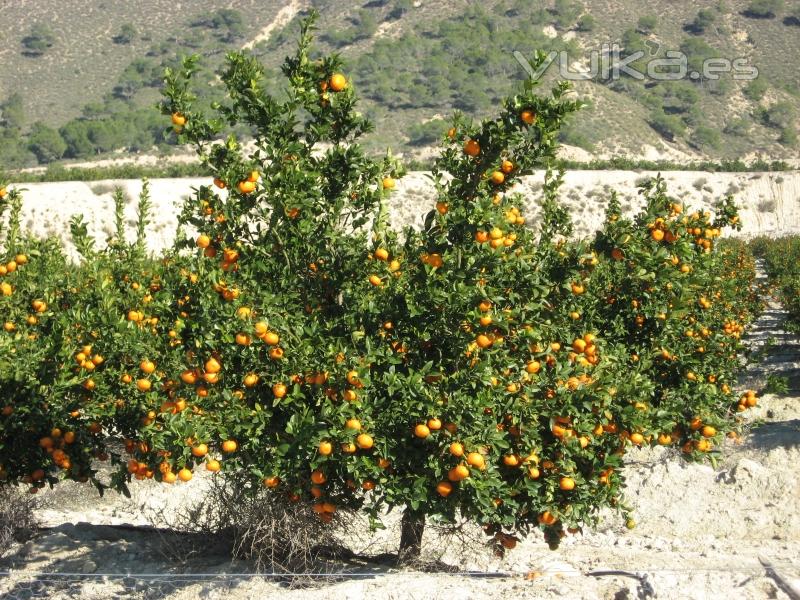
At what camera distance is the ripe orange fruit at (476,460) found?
4.47 metres

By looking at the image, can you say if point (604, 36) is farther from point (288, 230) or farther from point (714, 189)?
point (288, 230)

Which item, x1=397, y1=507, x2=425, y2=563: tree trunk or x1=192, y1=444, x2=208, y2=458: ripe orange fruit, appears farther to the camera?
x1=397, y1=507, x2=425, y2=563: tree trunk

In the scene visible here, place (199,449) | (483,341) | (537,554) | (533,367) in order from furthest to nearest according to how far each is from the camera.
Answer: (537,554) < (533,367) < (483,341) < (199,449)

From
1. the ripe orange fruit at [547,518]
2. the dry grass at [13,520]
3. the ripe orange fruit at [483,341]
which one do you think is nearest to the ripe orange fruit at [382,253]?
the ripe orange fruit at [483,341]

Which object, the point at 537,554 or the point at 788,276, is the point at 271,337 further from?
the point at 788,276

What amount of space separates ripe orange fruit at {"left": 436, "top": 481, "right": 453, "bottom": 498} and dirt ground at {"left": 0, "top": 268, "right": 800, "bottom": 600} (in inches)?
34.2

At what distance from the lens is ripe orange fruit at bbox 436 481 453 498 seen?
471 centimetres

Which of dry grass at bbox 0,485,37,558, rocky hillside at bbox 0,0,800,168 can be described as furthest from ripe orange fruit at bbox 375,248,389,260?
rocky hillside at bbox 0,0,800,168

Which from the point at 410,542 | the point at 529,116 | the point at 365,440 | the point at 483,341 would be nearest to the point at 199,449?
the point at 365,440

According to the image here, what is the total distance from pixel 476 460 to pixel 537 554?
3.49 meters

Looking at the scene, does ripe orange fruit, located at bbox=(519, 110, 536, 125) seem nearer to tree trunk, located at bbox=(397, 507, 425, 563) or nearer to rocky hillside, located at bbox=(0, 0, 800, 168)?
tree trunk, located at bbox=(397, 507, 425, 563)

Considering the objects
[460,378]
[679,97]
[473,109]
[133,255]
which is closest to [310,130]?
[460,378]

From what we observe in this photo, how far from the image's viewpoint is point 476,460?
4.46 metres

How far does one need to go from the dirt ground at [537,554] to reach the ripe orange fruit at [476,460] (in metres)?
1.17
